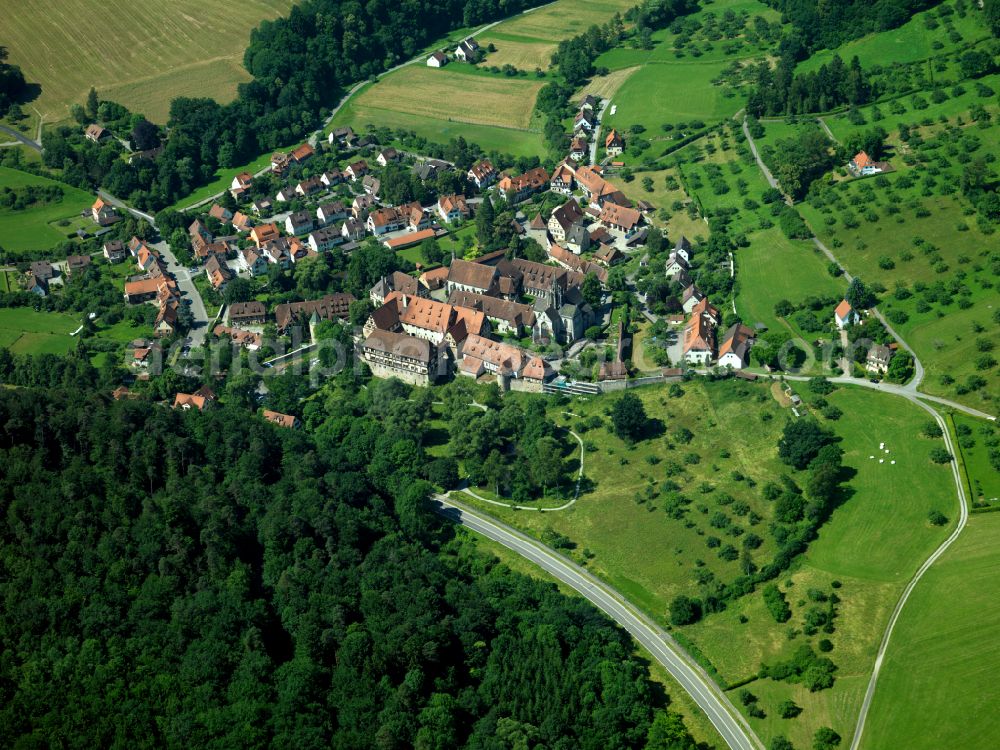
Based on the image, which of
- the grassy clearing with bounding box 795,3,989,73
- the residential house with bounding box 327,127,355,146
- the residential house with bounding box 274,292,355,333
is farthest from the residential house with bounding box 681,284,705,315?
the residential house with bounding box 327,127,355,146

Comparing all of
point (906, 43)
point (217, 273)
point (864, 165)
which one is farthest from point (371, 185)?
point (906, 43)

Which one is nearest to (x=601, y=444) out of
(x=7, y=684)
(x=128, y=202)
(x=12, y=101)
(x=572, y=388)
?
(x=572, y=388)

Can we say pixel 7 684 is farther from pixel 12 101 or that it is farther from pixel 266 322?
pixel 12 101

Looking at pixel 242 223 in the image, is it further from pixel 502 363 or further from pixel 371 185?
pixel 502 363

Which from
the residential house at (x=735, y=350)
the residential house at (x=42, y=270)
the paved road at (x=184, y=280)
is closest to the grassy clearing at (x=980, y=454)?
the residential house at (x=735, y=350)

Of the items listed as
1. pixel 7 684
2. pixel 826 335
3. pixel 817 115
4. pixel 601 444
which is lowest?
pixel 7 684
